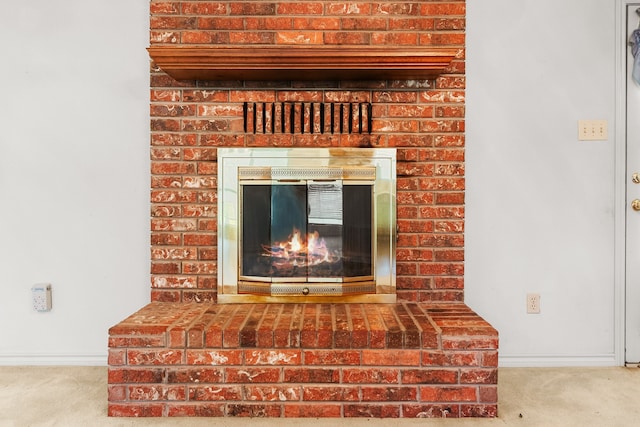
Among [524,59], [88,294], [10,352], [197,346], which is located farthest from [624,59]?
[10,352]

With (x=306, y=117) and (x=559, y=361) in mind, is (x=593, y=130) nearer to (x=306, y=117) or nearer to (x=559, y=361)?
(x=559, y=361)

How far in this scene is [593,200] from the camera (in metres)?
2.22

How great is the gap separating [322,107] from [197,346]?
119 centimetres

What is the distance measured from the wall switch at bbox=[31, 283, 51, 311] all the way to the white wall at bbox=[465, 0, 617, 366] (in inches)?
81.4

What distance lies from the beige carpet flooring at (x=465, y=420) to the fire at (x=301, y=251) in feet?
2.32

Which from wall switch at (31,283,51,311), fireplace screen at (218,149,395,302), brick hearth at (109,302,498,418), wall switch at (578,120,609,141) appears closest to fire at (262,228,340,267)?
fireplace screen at (218,149,395,302)

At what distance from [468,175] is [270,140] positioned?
0.98 metres

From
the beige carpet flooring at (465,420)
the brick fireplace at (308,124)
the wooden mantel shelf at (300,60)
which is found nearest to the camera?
the beige carpet flooring at (465,420)

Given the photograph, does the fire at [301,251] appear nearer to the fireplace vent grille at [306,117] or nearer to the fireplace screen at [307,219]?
the fireplace screen at [307,219]

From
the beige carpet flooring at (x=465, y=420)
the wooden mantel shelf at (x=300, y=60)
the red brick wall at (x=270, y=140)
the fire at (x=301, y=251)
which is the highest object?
the wooden mantel shelf at (x=300, y=60)

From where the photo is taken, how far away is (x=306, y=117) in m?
2.13

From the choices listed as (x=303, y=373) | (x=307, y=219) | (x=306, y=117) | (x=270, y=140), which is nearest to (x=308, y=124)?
(x=306, y=117)

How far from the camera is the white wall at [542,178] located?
221 cm

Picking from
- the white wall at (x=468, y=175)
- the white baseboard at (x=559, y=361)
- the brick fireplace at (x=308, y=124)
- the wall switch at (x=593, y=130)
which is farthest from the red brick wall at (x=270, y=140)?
the wall switch at (x=593, y=130)
